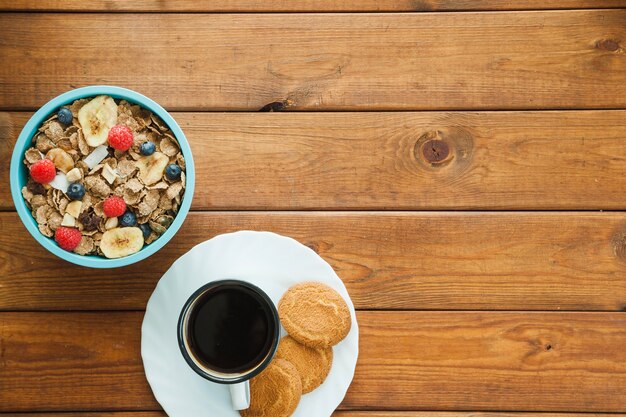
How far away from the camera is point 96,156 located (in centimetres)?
90

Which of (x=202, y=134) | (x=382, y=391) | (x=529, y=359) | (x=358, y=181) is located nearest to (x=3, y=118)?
(x=202, y=134)

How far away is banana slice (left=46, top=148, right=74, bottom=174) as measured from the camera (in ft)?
2.91

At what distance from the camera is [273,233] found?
3.20 feet

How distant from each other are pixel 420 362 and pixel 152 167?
544 mm

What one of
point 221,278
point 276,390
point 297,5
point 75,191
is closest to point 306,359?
point 276,390

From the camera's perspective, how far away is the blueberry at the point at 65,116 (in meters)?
0.89

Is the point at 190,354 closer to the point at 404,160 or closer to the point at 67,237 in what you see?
the point at 67,237

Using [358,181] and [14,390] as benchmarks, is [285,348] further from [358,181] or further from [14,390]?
[14,390]

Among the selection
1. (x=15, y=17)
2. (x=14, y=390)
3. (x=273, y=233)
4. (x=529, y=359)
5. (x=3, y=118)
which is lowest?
(x=14, y=390)

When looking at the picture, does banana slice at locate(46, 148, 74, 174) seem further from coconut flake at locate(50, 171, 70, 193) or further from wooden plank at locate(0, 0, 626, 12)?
wooden plank at locate(0, 0, 626, 12)

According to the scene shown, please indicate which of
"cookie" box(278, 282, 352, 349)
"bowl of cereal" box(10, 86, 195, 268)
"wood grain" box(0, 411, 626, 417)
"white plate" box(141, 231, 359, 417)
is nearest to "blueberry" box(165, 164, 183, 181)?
"bowl of cereal" box(10, 86, 195, 268)

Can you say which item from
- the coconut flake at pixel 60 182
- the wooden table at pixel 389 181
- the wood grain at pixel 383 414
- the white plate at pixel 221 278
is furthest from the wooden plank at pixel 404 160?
the wood grain at pixel 383 414

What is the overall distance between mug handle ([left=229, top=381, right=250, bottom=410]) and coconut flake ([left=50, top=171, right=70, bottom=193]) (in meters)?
0.38

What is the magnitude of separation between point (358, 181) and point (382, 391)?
36cm
